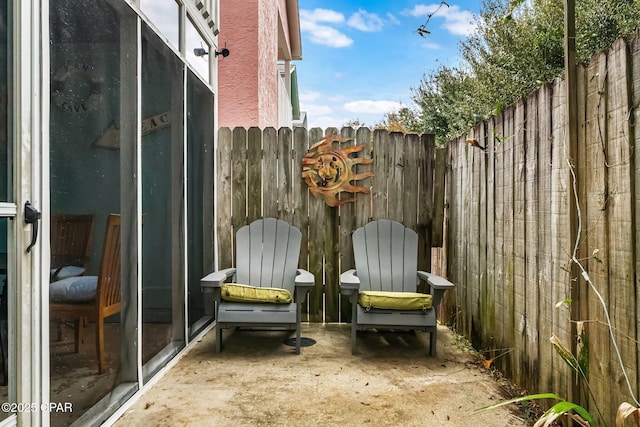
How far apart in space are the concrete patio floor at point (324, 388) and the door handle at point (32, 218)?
106 centimetres

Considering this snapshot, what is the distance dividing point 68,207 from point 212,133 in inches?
89.6

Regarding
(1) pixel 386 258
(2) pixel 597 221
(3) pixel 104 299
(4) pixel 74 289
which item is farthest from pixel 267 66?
(2) pixel 597 221

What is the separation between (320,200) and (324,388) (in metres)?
1.88

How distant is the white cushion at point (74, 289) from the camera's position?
165 centimetres

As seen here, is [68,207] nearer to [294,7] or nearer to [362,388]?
[362,388]

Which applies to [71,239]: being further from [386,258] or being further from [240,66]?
[240,66]

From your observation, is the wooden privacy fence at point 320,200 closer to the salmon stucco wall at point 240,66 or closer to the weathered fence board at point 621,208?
the salmon stucco wall at point 240,66

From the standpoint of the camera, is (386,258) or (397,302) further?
(386,258)

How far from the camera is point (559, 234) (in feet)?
6.71

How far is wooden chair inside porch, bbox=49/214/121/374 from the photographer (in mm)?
1817

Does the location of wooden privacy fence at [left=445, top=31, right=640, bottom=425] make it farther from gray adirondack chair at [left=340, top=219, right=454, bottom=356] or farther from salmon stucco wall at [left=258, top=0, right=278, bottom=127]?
salmon stucco wall at [left=258, top=0, right=278, bottom=127]

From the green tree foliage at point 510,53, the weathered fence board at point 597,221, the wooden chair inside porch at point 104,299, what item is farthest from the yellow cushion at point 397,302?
the green tree foliage at point 510,53

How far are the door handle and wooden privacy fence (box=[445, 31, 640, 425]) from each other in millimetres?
2106


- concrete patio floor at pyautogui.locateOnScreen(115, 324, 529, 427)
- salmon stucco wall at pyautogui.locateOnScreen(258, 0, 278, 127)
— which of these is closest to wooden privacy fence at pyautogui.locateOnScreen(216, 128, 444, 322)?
concrete patio floor at pyautogui.locateOnScreen(115, 324, 529, 427)
